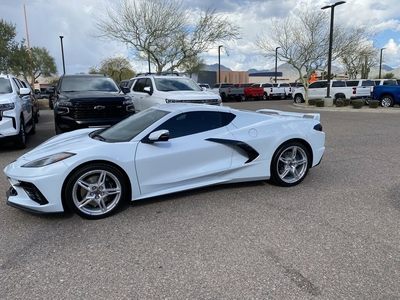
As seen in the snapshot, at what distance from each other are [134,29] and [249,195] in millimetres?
24322

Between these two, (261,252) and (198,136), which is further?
(198,136)

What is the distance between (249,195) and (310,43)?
24.7 meters

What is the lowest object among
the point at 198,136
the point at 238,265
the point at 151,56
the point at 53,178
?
the point at 238,265

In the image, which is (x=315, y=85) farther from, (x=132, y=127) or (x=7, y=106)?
(x=132, y=127)

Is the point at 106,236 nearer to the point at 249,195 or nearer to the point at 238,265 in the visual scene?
the point at 238,265

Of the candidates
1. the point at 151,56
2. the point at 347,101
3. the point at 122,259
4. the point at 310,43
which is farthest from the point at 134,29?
the point at 122,259

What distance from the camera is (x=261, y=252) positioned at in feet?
10.3

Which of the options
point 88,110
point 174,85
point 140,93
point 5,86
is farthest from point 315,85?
point 5,86

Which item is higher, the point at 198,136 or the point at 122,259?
the point at 198,136

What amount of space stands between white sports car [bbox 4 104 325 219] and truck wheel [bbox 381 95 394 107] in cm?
1681

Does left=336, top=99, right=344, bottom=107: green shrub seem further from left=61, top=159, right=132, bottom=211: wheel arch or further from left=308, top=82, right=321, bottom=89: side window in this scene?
left=61, top=159, right=132, bottom=211: wheel arch

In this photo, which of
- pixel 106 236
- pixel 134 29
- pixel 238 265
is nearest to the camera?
pixel 238 265

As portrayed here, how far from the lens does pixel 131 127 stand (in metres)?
4.56

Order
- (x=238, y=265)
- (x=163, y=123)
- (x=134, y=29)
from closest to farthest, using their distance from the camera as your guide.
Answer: (x=238, y=265) → (x=163, y=123) → (x=134, y=29)
